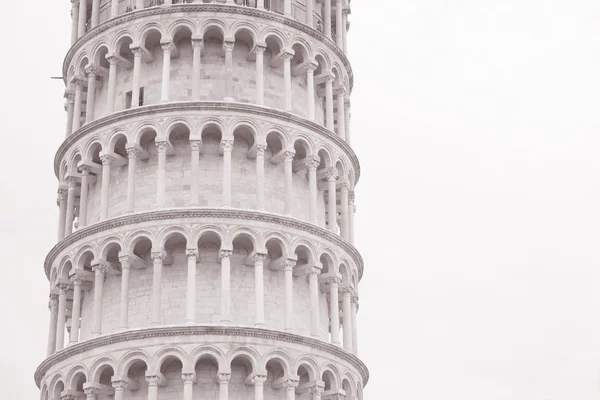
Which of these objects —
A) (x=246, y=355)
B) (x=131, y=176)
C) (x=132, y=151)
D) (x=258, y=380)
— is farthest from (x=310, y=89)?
(x=258, y=380)

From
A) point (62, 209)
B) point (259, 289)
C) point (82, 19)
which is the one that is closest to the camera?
point (259, 289)

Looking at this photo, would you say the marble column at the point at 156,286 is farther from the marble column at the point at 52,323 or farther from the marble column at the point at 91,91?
the marble column at the point at 91,91

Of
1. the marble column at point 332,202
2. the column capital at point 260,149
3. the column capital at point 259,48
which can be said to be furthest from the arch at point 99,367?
the column capital at point 259,48

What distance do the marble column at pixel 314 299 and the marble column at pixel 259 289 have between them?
1.78 m

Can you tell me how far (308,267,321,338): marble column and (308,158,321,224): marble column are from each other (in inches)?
69.6

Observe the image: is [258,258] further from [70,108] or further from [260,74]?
[70,108]

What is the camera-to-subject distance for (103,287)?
4025 cm

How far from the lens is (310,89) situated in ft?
A: 141

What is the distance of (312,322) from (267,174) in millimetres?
5317

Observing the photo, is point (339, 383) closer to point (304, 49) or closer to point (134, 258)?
point (134, 258)

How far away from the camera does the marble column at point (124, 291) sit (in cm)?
3853

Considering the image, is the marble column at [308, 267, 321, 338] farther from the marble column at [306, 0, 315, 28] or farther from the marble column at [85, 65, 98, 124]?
the marble column at [85, 65, 98, 124]

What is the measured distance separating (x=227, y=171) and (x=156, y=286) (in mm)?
4513

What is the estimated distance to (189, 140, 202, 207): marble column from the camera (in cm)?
3975
